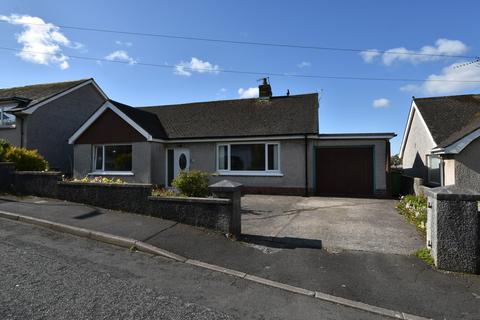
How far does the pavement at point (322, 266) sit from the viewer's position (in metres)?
4.08

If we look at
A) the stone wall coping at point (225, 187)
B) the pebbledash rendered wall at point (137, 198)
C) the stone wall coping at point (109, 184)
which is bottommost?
the pebbledash rendered wall at point (137, 198)

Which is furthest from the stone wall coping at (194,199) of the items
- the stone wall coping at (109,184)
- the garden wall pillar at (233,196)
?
the stone wall coping at (109,184)

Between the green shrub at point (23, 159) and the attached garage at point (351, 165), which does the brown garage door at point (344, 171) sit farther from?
the green shrub at point (23, 159)

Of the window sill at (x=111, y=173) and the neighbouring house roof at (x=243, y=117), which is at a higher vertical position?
the neighbouring house roof at (x=243, y=117)

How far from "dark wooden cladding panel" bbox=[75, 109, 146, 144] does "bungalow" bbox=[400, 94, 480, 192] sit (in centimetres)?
1325

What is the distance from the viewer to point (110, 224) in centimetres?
713

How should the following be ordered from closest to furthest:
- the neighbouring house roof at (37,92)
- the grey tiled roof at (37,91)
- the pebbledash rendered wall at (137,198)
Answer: the pebbledash rendered wall at (137,198) → the neighbouring house roof at (37,92) → the grey tiled roof at (37,91)

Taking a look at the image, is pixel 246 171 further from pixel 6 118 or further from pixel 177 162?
pixel 6 118

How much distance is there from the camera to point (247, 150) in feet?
49.5

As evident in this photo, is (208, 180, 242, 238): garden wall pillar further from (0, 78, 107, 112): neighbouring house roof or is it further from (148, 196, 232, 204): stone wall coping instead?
(0, 78, 107, 112): neighbouring house roof

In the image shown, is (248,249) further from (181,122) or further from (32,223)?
(181,122)

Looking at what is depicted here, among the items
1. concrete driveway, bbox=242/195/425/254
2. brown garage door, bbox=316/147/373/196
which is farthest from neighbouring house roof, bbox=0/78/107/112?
brown garage door, bbox=316/147/373/196

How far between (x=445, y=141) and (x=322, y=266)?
37.2ft

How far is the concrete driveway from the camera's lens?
6406 millimetres
